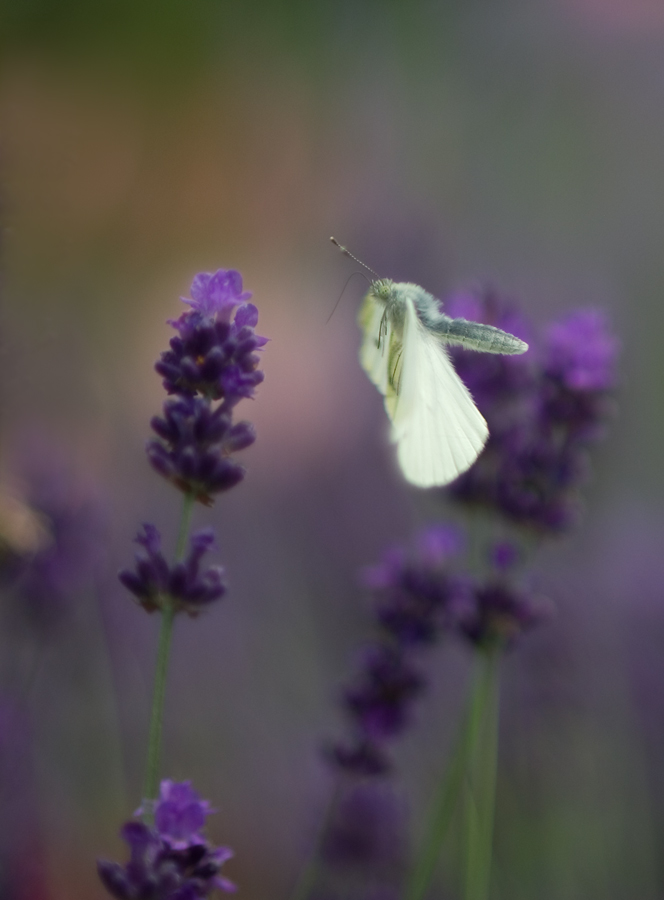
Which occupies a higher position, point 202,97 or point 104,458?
point 202,97

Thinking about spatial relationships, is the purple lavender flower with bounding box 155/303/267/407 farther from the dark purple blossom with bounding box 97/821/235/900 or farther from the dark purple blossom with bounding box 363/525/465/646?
the dark purple blossom with bounding box 363/525/465/646

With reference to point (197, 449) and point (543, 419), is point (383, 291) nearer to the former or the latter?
point (543, 419)

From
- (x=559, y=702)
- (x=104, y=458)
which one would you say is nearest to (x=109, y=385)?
(x=104, y=458)

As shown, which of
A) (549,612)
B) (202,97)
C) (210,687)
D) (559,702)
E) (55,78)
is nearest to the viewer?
(549,612)

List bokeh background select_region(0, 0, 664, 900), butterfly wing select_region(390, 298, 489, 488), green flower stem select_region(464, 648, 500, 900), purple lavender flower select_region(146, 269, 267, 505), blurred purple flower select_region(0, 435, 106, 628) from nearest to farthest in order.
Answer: purple lavender flower select_region(146, 269, 267, 505) < butterfly wing select_region(390, 298, 489, 488) < green flower stem select_region(464, 648, 500, 900) < blurred purple flower select_region(0, 435, 106, 628) < bokeh background select_region(0, 0, 664, 900)

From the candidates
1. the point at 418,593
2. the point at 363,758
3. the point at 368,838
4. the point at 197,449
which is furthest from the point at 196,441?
the point at 368,838

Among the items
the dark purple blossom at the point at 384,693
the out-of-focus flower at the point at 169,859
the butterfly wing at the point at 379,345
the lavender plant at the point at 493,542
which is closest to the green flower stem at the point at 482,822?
the lavender plant at the point at 493,542

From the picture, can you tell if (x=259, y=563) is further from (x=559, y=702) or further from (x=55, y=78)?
(x=55, y=78)

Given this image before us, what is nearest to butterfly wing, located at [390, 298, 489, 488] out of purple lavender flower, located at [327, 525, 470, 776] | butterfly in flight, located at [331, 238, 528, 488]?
butterfly in flight, located at [331, 238, 528, 488]
